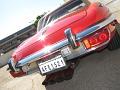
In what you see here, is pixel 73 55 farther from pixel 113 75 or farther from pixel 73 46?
pixel 113 75

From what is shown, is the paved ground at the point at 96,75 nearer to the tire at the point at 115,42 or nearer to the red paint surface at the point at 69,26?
the tire at the point at 115,42

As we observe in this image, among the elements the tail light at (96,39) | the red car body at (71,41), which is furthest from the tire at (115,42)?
the tail light at (96,39)

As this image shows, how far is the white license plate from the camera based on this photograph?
3.06m

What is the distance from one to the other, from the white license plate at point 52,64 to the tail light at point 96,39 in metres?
0.42

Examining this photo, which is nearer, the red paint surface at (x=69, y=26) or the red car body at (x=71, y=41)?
the red car body at (x=71, y=41)

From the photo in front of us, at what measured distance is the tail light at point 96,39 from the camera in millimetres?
2947

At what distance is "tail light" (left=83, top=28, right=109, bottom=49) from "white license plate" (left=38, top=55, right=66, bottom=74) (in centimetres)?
42

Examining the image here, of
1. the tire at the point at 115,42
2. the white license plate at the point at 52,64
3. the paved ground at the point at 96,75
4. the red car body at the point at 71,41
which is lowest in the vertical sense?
the paved ground at the point at 96,75

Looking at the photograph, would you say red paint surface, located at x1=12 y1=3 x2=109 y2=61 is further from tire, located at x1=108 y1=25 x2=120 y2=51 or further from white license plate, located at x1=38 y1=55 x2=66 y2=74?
tire, located at x1=108 y1=25 x2=120 y2=51

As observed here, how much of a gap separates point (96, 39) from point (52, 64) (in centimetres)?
73

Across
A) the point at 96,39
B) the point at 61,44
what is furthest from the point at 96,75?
the point at 61,44

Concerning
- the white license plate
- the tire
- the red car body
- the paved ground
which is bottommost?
the paved ground

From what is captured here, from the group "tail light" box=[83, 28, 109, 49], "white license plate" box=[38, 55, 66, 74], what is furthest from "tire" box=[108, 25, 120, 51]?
"white license plate" box=[38, 55, 66, 74]

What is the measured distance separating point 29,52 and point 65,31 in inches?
27.9
